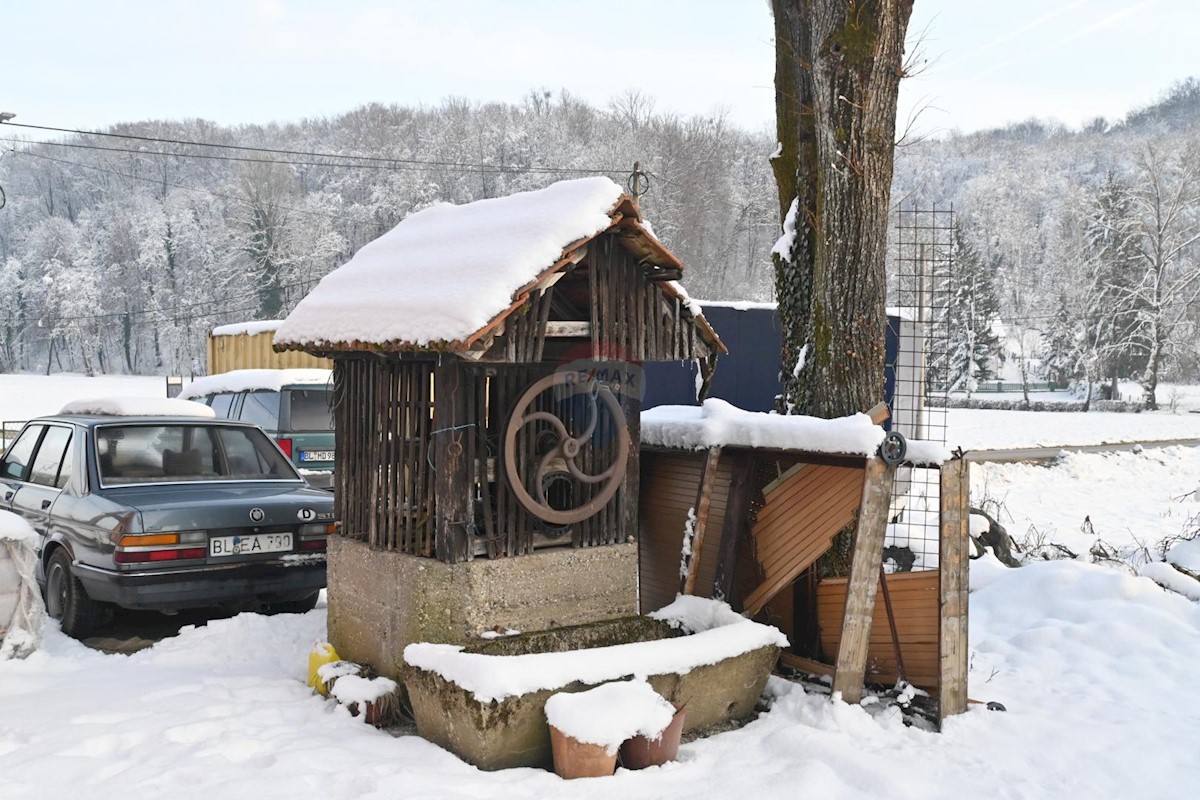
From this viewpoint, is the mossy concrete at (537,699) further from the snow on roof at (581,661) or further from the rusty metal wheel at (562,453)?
the rusty metal wheel at (562,453)

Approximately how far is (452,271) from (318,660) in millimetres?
2338

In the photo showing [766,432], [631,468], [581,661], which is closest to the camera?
[581,661]

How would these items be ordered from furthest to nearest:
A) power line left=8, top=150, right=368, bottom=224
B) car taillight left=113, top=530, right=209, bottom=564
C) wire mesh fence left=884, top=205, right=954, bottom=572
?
power line left=8, top=150, right=368, bottom=224 < wire mesh fence left=884, top=205, right=954, bottom=572 < car taillight left=113, top=530, right=209, bottom=564

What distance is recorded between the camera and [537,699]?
174 inches

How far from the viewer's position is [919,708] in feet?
17.1

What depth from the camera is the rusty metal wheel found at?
5.20m

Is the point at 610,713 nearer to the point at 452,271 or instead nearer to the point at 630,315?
the point at 630,315

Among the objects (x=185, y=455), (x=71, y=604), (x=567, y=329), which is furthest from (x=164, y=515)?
(x=567, y=329)

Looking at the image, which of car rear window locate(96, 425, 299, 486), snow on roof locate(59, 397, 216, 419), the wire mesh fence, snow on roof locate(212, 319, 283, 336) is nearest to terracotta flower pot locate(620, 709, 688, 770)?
A: the wire mesh fence

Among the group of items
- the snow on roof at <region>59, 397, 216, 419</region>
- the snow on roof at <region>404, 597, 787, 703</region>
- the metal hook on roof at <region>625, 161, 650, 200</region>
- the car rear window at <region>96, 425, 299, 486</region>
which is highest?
the metal hook on roof at <region>625, 161, 650, 200</region>

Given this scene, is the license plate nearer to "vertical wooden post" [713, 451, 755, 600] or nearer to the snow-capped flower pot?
"vertical wooden post" [713, 451, 755, 600]

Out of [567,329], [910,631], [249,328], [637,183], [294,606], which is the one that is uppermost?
[637,183]

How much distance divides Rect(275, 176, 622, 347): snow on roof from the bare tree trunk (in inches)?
65.0

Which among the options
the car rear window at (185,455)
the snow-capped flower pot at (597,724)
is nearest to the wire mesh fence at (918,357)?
the snow-capped flower pot at (597,724)
